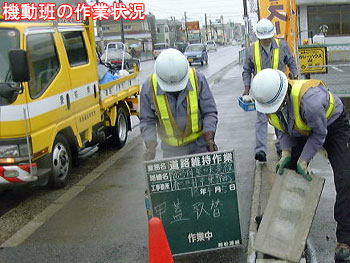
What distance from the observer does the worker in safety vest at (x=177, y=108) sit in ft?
12.0

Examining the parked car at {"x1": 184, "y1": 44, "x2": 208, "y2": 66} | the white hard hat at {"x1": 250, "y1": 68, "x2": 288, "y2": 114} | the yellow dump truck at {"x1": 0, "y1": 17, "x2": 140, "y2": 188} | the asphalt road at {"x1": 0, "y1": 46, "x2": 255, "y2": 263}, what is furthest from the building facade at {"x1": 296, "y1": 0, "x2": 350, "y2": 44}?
the white hard hat at {"x1": 250, "y1": 68, "x2": 288, "y2": 114}

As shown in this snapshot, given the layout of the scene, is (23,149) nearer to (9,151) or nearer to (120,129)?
(9,151)

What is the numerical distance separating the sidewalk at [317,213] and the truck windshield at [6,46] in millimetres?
3093

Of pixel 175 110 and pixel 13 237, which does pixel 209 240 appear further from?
pixel 13 237

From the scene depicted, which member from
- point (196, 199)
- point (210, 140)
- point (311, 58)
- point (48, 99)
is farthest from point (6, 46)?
point (311, 58)

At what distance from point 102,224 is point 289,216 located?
6.74ft

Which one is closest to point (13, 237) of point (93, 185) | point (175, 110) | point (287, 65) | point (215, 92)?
point (93, 185)

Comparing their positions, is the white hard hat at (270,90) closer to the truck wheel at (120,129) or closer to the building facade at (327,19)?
the truck wheel at (120,129)

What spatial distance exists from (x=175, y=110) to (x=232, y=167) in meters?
0.65

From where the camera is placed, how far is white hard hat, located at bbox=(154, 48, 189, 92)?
3.62 meters

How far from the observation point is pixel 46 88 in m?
5.72

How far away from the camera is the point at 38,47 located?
581cm

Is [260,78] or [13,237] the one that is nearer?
[260,78]

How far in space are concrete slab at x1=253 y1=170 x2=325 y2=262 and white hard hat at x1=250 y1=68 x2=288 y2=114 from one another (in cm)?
62
